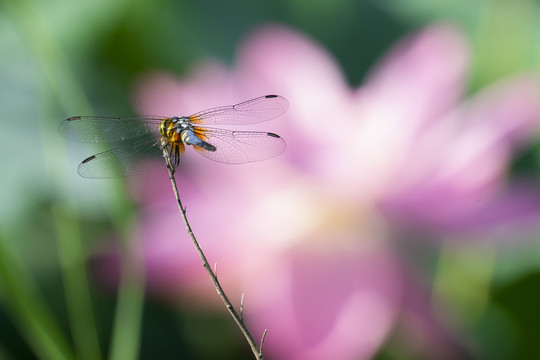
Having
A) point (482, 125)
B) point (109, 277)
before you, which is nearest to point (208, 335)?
point (109, 277)

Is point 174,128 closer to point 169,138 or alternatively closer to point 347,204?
point 169,138

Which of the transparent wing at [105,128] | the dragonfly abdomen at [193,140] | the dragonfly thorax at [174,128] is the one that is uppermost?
the transparent wing at [105,128]

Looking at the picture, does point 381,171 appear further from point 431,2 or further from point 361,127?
point 431,2

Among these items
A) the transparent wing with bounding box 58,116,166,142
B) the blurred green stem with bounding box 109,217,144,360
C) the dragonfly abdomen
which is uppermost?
the transparent wing with bounding box 58,116,166,142

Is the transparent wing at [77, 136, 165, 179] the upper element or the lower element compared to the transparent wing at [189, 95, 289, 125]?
lower
